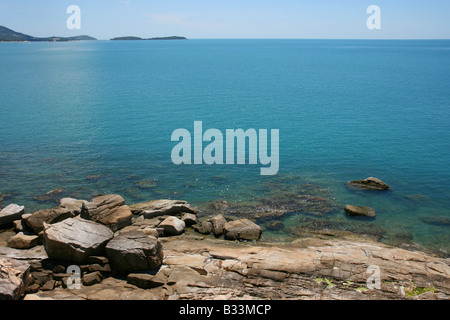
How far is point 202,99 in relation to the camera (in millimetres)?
74375

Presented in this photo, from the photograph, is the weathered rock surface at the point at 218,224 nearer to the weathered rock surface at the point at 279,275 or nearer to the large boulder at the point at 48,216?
the weathered rock surface at the point at 279,275

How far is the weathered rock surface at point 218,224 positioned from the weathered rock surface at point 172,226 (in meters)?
2.28

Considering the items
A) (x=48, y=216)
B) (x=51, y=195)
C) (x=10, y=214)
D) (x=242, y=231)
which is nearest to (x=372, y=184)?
(x=242, y=231)

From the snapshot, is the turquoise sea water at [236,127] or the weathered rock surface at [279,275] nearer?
the weathered rock surface at [279,275]

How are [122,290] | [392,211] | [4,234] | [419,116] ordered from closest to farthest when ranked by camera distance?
[122,290]
[4,234]
[392,211]
[419,116]

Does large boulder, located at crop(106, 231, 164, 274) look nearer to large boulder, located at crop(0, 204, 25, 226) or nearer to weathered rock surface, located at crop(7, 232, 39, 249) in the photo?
weathered rock surface, located at crop(7, 232, 39, 249)

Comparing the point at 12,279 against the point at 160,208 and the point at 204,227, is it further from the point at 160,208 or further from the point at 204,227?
the point at 160,208

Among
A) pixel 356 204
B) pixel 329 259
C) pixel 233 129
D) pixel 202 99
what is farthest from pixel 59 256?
pixel 202 99

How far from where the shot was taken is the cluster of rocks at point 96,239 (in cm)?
1969

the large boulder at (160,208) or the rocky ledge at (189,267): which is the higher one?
the large boulder at (160,208)

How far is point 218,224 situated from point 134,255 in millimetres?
8992

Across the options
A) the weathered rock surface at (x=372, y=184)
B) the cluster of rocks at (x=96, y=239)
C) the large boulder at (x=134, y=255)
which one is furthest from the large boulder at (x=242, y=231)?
the weathered rock surface at (x=372, y=184)
